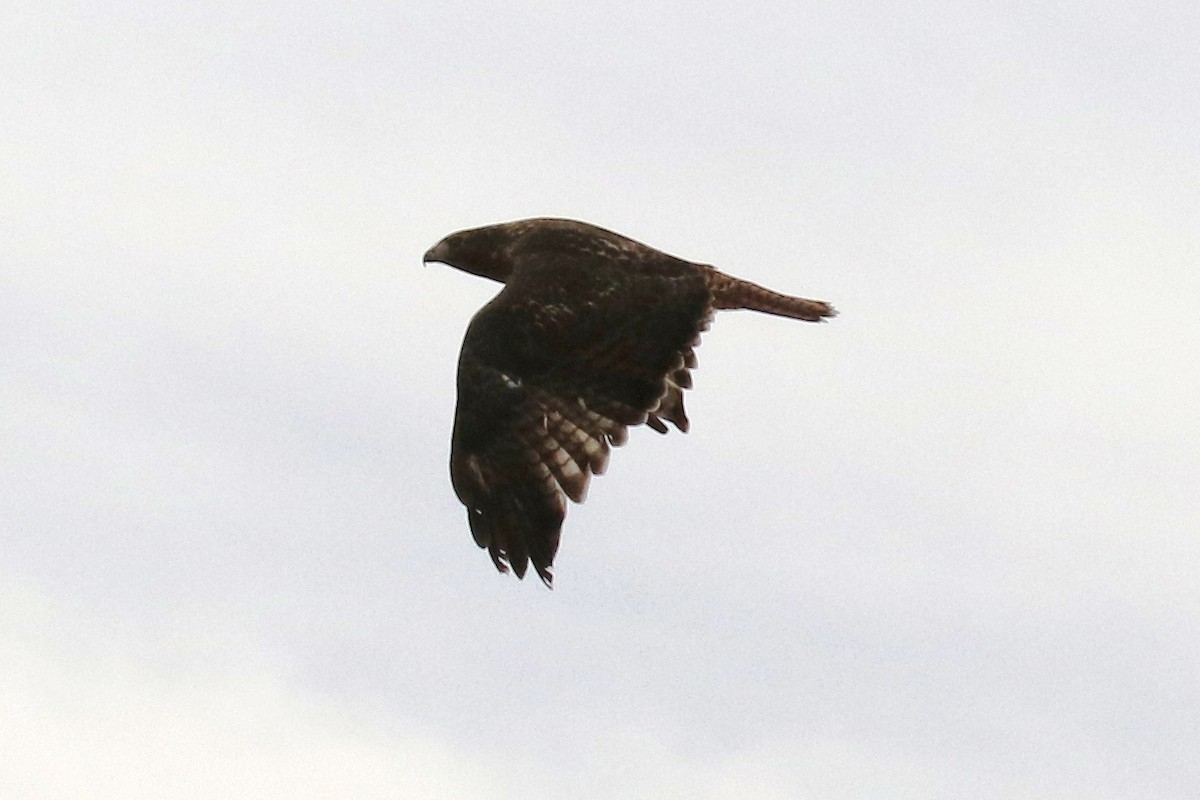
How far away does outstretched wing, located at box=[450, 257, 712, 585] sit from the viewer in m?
26.1

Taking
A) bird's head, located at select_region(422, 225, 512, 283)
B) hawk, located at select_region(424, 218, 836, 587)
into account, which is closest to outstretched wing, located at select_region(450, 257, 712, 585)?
hawk, located at select_region(424, 218, 836, 587)

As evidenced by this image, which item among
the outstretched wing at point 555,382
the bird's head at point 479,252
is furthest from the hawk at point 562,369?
the bird's head at point 479,252

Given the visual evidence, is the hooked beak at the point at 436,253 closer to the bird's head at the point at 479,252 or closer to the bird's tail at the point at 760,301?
the bird's head at the point at 479,252

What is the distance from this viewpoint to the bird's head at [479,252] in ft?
91.5

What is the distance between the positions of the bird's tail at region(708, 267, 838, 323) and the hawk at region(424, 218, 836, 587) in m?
0.01

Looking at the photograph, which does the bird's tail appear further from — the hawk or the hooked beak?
the hooked beak

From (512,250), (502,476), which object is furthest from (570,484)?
(512,250)

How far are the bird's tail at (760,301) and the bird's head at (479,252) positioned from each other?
1776mm

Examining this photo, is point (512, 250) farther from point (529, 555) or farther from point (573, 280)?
point (529, 555)

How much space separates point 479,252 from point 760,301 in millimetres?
2392

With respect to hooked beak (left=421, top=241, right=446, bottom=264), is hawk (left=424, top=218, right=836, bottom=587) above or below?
below

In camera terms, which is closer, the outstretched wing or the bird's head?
the outstretched wing

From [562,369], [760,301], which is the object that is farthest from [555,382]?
[760,301]

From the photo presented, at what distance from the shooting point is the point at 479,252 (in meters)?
28.2
